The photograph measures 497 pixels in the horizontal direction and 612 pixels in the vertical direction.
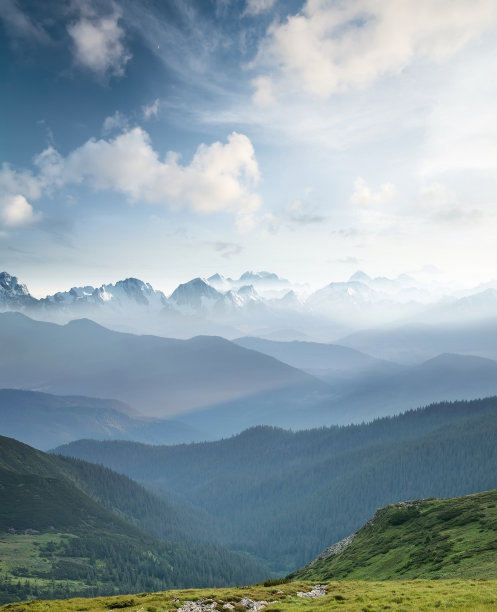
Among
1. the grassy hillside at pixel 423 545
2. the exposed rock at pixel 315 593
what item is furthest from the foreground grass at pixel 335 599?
the grassy hillside at pixel 423 545

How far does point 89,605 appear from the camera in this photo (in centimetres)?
5000

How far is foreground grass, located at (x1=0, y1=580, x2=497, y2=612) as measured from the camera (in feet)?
A: 118

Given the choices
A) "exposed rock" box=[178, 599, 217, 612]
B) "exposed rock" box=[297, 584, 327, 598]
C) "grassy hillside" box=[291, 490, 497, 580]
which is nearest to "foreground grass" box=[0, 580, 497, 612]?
"exposed rock" box=[178, 599, 217, 612]

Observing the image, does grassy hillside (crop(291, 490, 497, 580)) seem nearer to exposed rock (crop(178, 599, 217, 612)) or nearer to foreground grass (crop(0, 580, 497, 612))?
foreground grass (crop(0, 580, 497, 612))

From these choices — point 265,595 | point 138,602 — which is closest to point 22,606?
point 138,602

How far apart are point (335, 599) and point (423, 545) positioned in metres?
45.6

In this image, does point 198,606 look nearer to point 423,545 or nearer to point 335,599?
point 335,599

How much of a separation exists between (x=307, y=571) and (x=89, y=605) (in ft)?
222

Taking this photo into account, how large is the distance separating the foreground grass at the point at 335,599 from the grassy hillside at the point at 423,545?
46.4 ft

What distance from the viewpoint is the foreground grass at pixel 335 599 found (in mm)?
35938

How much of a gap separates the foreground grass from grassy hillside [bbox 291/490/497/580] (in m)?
14.2

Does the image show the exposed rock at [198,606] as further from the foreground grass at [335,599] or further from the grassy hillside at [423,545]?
the grassy hillside at [423,545]

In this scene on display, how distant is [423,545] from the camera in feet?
262

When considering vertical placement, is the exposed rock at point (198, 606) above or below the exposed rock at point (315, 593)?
above
